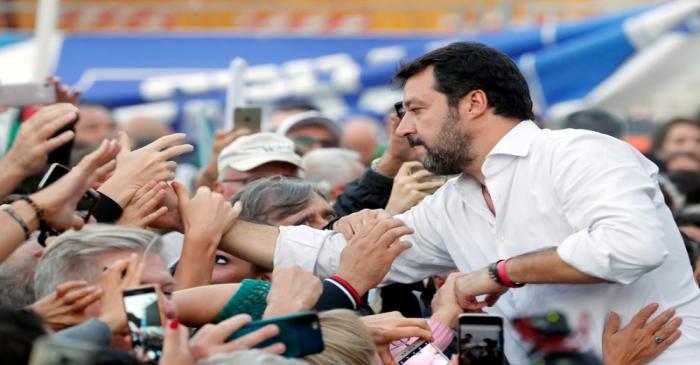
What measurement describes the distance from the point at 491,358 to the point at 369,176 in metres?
2.19

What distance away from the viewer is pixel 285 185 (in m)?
4.91

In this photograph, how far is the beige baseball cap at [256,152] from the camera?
18.9 ft

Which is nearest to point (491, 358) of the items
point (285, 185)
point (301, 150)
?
point (285, 185)

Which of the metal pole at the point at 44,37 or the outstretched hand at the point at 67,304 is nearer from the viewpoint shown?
the outstretched hand at the point at 67,304

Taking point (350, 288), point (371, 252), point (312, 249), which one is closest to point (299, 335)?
point (350, 288)

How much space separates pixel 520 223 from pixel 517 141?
0.84ft

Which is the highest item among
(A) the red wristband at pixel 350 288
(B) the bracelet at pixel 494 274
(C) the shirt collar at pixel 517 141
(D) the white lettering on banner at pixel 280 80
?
(C) the shirt collar at pixel 517 141

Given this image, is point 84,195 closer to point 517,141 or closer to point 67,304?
point 67,304

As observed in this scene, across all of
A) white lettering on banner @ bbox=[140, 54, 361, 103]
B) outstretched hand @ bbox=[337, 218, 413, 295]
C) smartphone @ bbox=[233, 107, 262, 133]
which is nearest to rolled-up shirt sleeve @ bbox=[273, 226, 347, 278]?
outstretched hand @ bbox=[337, 218, 413, 295]

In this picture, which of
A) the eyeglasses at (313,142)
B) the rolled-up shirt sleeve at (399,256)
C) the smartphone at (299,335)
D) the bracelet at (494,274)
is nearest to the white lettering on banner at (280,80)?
the eyeglasses at (313,142)

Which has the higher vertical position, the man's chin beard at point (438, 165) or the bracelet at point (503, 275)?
the man's chin beard at point (438, 165)

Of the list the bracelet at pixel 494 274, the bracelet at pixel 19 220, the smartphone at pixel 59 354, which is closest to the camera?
the smartphone at pixel 59 354

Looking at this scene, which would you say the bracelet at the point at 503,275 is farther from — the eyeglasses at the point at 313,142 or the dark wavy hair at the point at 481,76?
the eyeglasses at the point at 313,142

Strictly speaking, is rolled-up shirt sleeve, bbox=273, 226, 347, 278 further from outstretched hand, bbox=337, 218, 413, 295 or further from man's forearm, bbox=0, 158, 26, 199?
man's forearm, bbox=0, 158, 26, 199
